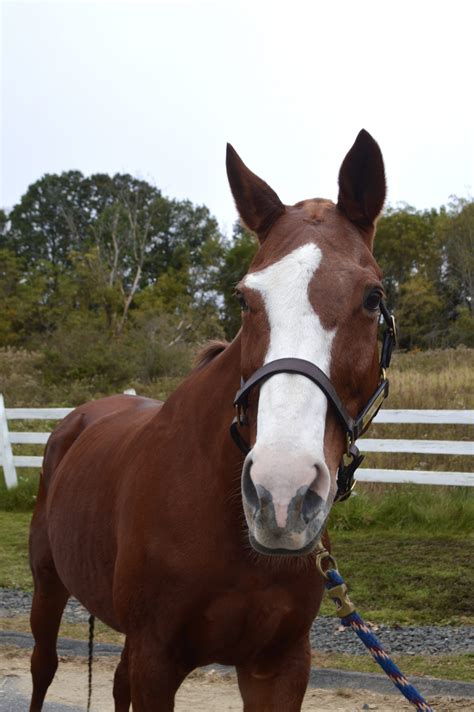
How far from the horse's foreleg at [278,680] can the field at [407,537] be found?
227 cm

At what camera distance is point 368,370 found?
2416 mm

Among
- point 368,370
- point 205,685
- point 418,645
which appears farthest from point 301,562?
point 418,645

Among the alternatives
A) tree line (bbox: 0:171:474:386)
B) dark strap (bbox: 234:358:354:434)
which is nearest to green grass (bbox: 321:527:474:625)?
dark strap (bbox: 234:358:354:434)

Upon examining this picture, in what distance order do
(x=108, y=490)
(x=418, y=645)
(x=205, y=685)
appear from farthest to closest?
(x=418, y=645), (x=205, y=685), (x=108, y=490)

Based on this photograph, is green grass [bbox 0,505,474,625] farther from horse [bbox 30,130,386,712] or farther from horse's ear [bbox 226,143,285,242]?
horse's ear [bbox 226,143,285,242]

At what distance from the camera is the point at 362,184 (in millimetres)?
2689

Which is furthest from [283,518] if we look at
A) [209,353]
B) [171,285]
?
[171,285]

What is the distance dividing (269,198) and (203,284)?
35.2 m

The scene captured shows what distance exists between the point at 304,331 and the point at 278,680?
1378 millimetres

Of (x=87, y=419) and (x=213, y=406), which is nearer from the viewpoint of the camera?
(x=213, y=406)

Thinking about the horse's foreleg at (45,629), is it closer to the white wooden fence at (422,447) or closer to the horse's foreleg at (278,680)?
the horse's foreleg at (278,680)

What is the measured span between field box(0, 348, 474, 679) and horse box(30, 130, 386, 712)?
2479 millimetres

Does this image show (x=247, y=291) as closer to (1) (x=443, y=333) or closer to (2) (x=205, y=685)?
(2) (x=205, y=685)

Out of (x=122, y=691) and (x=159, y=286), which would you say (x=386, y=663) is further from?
(x=159, y=286)
